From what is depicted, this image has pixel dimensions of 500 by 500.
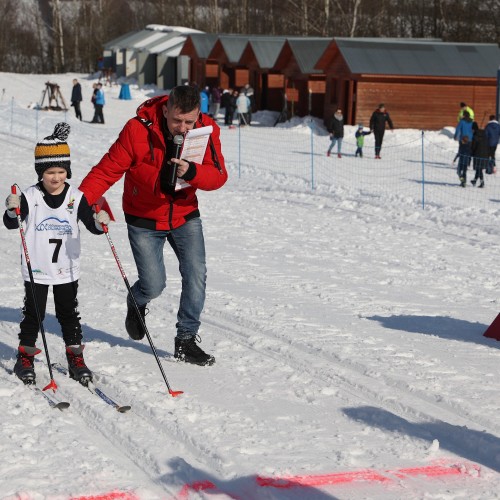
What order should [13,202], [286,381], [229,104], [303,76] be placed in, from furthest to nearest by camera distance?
1. [303,76]
2. [229,104]
3. [286,381]
4. [13,202]

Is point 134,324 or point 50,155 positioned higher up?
point 50,155

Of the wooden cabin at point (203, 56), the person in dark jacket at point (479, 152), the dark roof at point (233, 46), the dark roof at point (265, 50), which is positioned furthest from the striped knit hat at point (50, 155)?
the wooden cabin at point (203, 56)

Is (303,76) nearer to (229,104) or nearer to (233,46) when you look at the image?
(229,104)

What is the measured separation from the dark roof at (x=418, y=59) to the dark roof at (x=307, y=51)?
1966 mm

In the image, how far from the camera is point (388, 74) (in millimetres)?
32062

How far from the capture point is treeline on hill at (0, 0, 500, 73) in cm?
5700

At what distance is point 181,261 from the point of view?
6109mm

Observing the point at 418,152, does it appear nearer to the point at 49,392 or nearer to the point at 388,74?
the point at 388,74

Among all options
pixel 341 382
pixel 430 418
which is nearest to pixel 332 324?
pixel 341 382

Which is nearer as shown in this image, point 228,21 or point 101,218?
point 101,218

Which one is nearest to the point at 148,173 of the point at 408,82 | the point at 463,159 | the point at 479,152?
the point at 463,159

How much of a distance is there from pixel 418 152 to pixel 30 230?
21946mm

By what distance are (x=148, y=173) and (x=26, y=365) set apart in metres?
1.31

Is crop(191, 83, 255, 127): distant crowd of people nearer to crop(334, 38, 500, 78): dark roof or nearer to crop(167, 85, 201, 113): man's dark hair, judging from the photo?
crop(334, 38, 500, 78): dark roof
